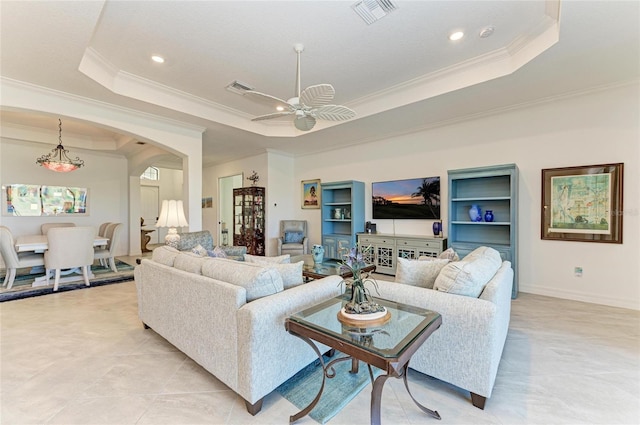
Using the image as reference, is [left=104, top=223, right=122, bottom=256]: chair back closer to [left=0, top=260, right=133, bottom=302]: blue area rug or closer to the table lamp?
[left=0, top=260, right=133, bottom=302]: blue area rug

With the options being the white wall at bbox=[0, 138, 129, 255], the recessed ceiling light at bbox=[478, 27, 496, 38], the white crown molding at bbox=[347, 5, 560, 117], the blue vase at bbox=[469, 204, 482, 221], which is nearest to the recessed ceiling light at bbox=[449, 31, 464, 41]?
the recessed ceiling light at bbox=[478, 27, 496, 38]

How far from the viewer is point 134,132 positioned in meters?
4.39

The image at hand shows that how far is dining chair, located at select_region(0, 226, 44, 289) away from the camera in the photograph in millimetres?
4033

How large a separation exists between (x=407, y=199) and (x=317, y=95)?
3.21m

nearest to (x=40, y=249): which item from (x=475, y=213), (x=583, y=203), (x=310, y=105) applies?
(x=310, y=105)

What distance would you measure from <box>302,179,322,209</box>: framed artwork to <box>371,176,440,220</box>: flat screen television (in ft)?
5.03

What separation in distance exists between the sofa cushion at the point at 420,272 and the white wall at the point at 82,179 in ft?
26.0

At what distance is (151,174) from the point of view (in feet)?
32.1

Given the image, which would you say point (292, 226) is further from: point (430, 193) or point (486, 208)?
point (486, 208)

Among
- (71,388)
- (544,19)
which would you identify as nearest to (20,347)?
(71,388)

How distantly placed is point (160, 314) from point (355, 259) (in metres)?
1.99

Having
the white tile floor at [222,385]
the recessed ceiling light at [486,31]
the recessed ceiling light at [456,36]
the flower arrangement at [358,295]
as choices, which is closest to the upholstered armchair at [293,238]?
the white tile floor at [222,385]

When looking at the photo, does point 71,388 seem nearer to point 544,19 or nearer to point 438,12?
point 438,12

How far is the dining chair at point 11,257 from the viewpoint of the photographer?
159 inches
